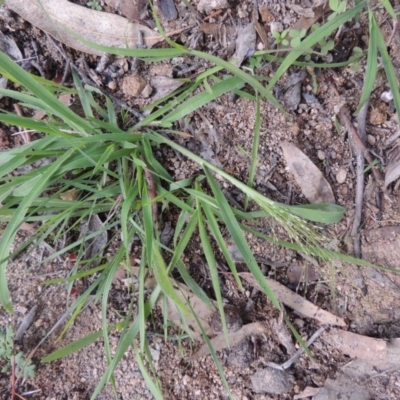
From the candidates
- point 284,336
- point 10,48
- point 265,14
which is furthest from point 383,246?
point 10,48

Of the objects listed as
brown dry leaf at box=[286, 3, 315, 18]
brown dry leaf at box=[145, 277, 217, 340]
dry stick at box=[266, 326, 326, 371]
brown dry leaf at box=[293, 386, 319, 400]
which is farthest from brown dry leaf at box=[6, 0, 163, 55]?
brown dry leaf at box=[293, 386, 319, 400]

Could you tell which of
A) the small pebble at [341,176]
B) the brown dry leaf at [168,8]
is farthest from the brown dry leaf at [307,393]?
the brown dry leaf at [168,8]

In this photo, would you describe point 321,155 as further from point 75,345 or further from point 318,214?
point 75,345

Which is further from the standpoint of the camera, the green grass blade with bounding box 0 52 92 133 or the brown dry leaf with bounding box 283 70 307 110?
the brown dry leaf with bounding box 283 70 307 110

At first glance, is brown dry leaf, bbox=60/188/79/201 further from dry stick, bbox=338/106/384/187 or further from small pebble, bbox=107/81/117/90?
dry stick, bbox=338/106/384/187

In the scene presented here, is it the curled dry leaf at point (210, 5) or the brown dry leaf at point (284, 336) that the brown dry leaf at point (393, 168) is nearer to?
the brown dry leaf at point (284, 336)

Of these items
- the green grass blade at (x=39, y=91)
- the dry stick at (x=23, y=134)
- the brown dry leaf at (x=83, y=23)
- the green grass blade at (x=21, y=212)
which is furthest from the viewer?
the dry stick at (x=23, y=134)

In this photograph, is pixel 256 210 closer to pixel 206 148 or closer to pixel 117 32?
pixel 206 148

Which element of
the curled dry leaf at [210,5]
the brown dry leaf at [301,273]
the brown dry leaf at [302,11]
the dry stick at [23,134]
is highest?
the curled dry leaf at [210,5]
